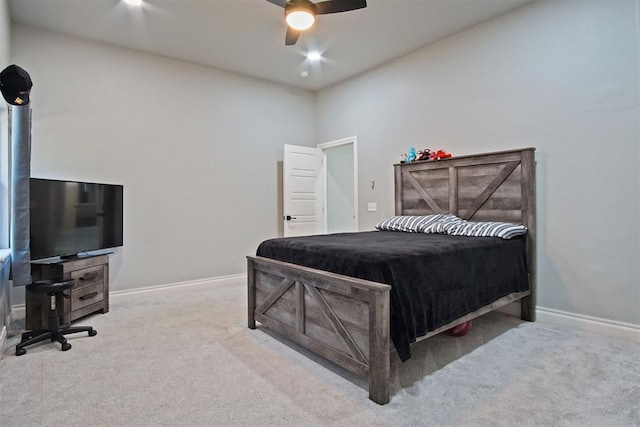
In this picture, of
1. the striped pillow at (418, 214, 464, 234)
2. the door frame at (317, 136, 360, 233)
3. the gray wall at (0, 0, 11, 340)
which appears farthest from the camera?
the door frame at (317, 136, 360, 233)

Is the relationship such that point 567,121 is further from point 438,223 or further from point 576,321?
point 576,321

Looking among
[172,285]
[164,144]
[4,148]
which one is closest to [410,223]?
[172,285]

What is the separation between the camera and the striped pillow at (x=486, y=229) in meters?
3.21

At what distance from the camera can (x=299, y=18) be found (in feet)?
9.62

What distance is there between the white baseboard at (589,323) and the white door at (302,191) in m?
3.40

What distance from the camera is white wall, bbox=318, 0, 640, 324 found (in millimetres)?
2949

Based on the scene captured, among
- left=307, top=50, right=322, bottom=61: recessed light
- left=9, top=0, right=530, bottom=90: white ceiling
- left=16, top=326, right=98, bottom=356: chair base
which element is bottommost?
left=16, top=326, right=98, bottom=356: chair base

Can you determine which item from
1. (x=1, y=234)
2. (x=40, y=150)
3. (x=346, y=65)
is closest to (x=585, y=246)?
(x=346, y=65)

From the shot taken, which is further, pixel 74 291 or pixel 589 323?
pixel 74 291

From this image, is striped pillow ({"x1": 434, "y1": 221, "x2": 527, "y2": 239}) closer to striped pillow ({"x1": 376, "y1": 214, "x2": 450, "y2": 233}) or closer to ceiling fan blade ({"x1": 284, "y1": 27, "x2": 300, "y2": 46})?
striped pillow ({"x1": 376, "y1": 214, "x2": 450, "y2": 233})

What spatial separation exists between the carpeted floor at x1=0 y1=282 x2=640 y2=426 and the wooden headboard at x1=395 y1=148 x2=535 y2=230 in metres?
1.14

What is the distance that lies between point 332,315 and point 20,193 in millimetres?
2472

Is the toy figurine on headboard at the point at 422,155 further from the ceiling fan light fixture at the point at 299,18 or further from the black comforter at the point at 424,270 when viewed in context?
the ceiling fan light fixture at the point at 299,18

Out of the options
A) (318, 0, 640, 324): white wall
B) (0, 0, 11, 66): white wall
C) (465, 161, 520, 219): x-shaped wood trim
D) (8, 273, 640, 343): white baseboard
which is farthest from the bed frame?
(0, 0, 11, 66): white wall
